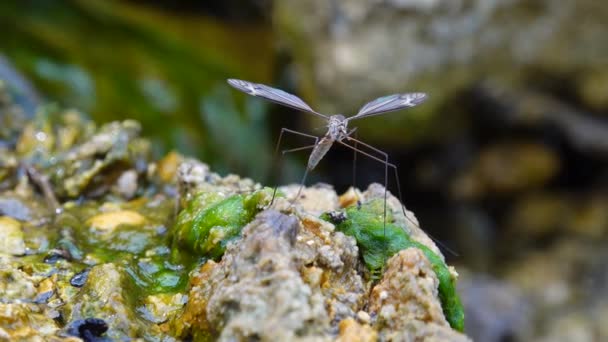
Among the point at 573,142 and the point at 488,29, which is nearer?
the point at 488,29

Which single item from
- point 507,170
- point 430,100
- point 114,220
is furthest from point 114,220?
point 507,170

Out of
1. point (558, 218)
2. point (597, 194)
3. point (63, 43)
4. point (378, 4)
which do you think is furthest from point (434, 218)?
point (63, 43)

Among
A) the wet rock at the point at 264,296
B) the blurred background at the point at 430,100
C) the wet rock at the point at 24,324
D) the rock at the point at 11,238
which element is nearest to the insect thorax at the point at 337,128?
the wet rock at the point at 264,296

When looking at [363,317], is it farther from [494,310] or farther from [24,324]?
[494,310]

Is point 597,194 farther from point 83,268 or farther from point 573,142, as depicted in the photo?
point 83,268

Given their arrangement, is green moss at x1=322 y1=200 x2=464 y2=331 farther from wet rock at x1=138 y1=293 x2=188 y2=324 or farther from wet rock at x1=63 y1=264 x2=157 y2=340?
wet rock at x1=63 y1=264 x2=157 y2=340

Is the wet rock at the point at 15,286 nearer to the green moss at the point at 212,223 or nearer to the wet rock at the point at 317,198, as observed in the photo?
the green moss at the point at 212,223

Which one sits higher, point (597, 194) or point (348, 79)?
point (597, 194)
